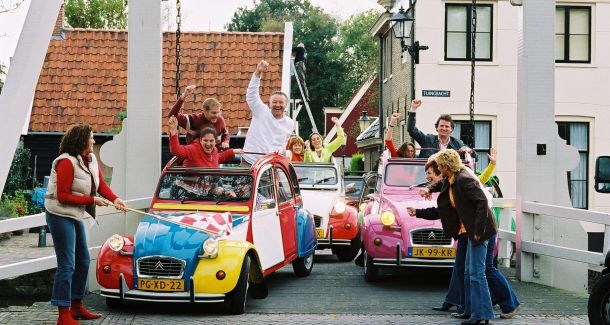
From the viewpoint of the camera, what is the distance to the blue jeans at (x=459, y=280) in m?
10.6

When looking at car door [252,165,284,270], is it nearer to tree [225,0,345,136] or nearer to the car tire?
the car tire

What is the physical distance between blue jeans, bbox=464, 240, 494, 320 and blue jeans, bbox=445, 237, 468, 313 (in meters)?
0.53

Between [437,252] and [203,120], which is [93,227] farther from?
[437,252]

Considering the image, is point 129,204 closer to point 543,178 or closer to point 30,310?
point 30,310

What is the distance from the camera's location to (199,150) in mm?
12164

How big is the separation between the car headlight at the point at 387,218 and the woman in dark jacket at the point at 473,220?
2.85m

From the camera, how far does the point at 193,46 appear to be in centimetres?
3553

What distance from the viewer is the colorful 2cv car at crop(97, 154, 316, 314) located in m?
10.2

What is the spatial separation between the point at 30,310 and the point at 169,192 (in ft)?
6.65

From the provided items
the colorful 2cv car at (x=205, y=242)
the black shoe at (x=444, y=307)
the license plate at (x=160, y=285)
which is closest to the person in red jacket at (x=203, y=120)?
the colorful 2cv car at (x=205, y=242)

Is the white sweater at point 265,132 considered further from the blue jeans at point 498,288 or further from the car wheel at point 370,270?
the blue jeans at point 498,288

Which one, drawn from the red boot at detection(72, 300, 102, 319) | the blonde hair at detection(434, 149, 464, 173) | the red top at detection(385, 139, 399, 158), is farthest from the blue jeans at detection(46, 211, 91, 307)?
the red top at detection(385, 139, 399, 158)

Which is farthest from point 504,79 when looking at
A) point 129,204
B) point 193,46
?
point 129,204

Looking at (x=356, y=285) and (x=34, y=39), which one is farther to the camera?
(x=356, y=285)
